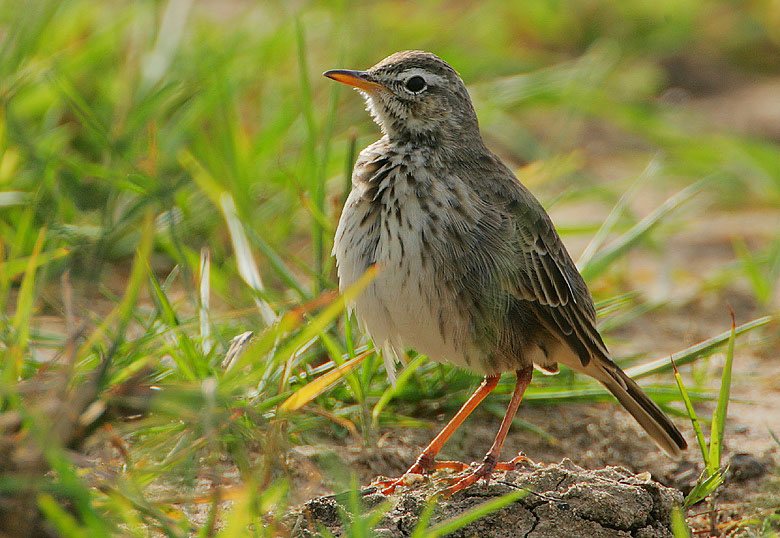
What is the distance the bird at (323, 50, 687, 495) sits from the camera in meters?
3.81

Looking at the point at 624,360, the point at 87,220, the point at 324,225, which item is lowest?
the point at 624,360

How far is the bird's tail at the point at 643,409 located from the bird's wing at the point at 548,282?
103mm

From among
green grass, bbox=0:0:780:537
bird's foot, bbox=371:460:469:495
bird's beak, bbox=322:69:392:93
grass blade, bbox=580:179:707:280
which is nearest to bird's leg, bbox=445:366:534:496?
bird's foot, bbox=371:460:469:495

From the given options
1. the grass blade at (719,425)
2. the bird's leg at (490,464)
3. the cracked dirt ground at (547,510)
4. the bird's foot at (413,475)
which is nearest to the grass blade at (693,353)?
the grass blade at (719,425)

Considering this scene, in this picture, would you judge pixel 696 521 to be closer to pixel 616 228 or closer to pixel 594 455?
pixel 594 455

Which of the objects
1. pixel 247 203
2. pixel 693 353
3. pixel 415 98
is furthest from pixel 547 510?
pixel 247 203

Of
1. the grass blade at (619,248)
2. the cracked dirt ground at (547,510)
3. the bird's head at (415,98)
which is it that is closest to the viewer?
the cracked dirt ground at (547,510)

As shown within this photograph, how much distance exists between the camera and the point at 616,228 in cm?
620

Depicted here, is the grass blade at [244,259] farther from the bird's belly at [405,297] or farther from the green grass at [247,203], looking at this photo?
the bird's belly at [405,297]

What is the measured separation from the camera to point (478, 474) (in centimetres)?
379

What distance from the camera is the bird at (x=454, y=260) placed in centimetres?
381

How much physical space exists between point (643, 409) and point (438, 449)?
939mm

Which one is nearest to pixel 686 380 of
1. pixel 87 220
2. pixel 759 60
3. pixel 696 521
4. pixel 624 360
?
pixel 624 360

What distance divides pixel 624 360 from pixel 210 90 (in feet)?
10.9
